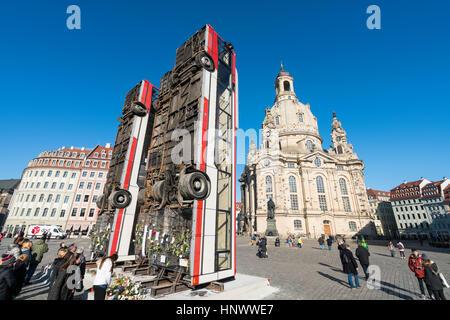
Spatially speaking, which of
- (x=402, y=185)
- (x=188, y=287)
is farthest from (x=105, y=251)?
(x=402, y=185)

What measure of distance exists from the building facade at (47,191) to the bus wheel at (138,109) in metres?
41.1

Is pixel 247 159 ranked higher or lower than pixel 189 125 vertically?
higher

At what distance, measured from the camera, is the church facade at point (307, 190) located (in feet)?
143

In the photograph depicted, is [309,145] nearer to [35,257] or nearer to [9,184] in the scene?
[35,257]

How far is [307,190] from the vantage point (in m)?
46.2

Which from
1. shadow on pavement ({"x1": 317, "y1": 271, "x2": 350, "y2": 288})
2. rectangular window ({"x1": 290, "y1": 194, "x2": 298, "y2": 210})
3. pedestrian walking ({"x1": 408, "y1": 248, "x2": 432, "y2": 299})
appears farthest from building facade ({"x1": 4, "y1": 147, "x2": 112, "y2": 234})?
pedestrian walking ({"x1": 408, "y1": 248, "x2": 432, "y2": 299})

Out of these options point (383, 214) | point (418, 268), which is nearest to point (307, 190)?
point (418, 268)

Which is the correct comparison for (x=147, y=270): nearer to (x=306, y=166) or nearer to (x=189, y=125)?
(x=189, y=125)

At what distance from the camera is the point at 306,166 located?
4828cm

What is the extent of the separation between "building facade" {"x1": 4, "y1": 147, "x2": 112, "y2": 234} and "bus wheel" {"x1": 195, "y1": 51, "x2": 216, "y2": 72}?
49.4 m

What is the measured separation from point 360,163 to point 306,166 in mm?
14686

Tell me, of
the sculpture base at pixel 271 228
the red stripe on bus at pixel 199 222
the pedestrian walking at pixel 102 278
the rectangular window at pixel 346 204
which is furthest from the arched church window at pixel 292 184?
the pedestrian walking at pixel 102 278

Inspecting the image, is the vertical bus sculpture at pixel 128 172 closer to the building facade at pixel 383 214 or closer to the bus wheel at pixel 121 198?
the bus wheel at pixel 121 198
